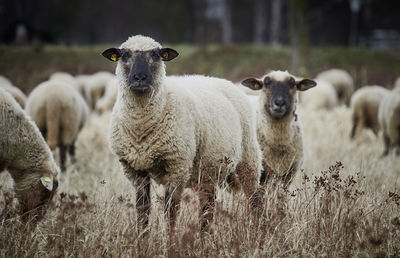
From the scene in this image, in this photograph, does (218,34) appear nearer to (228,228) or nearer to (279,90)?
(279,90)

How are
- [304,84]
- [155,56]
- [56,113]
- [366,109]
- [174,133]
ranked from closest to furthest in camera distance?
[174,133] → [155,56] → [304,84] → [56,113] → [366,109]

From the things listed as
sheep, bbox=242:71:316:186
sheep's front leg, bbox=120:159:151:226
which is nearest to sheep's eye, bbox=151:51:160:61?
sheep's front leg, bbox=120:159:151:226

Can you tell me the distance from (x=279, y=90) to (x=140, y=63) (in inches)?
85.9

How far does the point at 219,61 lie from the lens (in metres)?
25.6

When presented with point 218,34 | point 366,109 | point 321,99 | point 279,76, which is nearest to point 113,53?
point 279,76

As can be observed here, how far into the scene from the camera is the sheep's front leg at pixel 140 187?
4.33m

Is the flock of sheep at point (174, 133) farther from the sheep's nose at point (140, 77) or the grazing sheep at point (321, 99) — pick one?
the grazing sheep at point (321, 99)

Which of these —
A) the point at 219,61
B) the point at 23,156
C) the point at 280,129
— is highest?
the point at 219,61

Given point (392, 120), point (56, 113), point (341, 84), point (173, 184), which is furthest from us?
point (341, 84)

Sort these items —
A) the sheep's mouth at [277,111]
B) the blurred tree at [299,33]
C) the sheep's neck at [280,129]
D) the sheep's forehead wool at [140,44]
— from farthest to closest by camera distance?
the blurred tree at [299,33], the sheep's neck at [280,129], the sheep's mouth at [277,111], the sheep's forehead wool at [140,44]

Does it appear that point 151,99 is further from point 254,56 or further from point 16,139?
point 254,56

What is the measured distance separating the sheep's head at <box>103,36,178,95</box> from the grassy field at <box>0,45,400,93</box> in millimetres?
16858

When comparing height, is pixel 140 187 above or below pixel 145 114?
below

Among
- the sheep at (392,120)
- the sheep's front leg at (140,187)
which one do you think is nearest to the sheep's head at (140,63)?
the sheep's front leg at (140,187)
